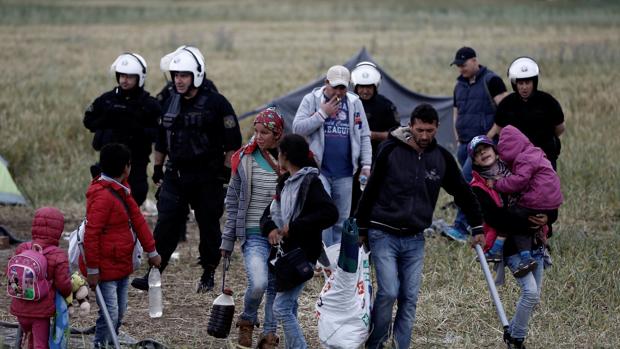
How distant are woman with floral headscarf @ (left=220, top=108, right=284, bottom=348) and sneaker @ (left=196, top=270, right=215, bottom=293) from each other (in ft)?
6.42

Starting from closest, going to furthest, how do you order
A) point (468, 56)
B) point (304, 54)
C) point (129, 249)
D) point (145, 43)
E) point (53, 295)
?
point (53, 295) → point (129, 249) → point (468, 56) → point (304, 54) → point (145, 43)

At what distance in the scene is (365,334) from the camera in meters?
6.78

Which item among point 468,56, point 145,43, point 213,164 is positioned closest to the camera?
point 213,164

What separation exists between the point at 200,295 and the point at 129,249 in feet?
7.55

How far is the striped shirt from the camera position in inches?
286

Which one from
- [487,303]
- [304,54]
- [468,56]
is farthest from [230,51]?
[487,303]

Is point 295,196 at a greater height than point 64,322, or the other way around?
point 295,196

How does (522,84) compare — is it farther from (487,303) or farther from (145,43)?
(145,43)

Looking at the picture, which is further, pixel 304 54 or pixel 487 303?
pixel 304 54

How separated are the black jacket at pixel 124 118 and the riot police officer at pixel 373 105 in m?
1.79

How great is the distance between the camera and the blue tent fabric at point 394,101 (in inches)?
642

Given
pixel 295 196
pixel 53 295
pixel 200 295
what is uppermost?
pixel 295 196

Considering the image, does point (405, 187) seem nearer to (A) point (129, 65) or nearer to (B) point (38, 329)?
(B) point (38, 329)

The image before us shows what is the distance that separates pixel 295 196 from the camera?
671 cm
